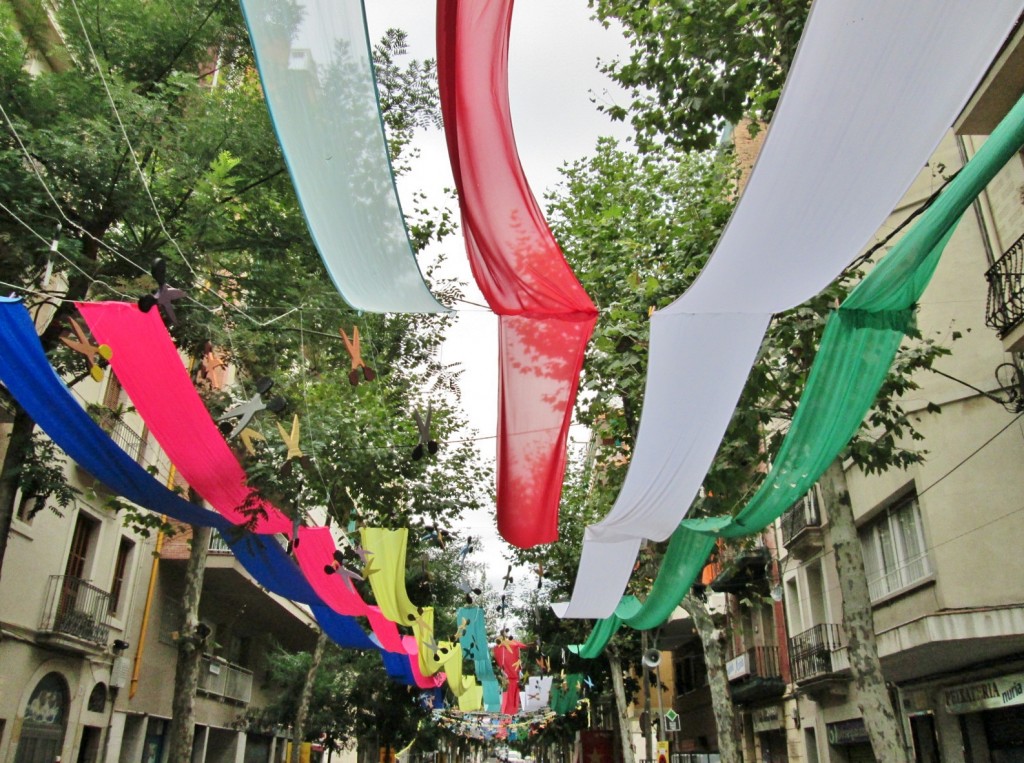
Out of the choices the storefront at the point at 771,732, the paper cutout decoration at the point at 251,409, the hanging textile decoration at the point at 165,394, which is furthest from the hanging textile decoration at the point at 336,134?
the storefront at the point at 771,732

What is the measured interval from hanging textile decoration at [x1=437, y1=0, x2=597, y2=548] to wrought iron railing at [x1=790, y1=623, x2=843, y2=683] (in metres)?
10.6

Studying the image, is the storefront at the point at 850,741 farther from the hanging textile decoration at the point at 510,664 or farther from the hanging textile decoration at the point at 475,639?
the hanging textile decoration at the point at 510,664

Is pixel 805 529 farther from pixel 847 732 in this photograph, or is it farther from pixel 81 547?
pixel 81 547

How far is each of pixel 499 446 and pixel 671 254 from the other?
5951mm

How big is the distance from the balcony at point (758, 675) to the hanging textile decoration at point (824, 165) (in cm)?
1539

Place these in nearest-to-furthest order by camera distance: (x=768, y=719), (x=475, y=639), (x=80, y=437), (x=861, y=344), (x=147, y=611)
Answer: (x=861, y=344) < (x=80, y=437) < (x=147, y=611) < (x=768, y=719) < (x=475, y=639)

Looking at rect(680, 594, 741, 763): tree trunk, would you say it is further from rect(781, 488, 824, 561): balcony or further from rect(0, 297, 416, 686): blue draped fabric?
rect(0, 297, 416, 686): blue draped fabric

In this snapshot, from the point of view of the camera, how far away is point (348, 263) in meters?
5.78

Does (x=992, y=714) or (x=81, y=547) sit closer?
(x=992, y=714)

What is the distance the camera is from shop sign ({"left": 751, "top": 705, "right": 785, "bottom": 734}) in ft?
64.1

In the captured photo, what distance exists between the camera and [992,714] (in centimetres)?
1119

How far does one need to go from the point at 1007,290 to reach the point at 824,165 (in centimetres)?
819

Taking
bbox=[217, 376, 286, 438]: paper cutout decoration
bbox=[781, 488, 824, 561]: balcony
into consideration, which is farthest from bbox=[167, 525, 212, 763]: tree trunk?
bbox=[781, 488, 824, 561]: balcony

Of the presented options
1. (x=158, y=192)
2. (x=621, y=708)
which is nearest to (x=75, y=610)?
(x=158, y=192)
